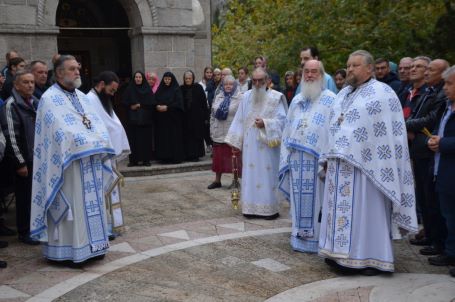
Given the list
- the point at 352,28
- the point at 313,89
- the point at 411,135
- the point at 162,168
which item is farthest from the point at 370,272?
the point at 352,28

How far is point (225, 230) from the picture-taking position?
6.46 metres

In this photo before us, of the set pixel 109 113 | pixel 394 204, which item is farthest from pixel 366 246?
pixel 109 113

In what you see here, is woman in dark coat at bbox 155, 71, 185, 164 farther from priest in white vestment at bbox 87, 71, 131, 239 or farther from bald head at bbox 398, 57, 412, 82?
bald head at bbox 398, 57, 412, 82

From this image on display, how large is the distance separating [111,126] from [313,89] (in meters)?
2.30

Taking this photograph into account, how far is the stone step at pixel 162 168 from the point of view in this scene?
32.9 ft

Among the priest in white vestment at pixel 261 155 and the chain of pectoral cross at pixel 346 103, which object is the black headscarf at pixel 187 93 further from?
the chain of pectoral cross at pixel 346 103

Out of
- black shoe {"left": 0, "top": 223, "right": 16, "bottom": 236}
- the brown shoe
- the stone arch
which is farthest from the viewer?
the stone arch

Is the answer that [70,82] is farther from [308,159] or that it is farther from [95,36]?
[95,36]

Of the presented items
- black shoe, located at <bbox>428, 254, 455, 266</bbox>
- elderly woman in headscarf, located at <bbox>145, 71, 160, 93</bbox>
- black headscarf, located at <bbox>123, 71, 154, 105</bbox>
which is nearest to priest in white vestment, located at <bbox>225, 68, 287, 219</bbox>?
black shoe, located at <bbox>428, 254, 455, 266</bbox>

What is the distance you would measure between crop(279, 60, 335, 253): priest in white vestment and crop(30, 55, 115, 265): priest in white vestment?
76.9 inches

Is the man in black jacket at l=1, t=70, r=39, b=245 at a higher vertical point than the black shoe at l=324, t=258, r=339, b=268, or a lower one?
higher

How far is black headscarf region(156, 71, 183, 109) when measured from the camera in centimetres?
1041

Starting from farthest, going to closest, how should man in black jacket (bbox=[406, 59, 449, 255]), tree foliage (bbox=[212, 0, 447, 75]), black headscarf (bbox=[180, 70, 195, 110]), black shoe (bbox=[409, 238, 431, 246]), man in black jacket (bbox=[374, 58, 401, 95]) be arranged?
1. tree foliage (bbox=[212, 0, 447, 75])
2. black headscarf (bbox=[180, 70, 195, 110])
3. man in black jacket (bbox=[374, 58, 401, 95])
4. black shoe (bbox=[409, 238, 431, 246])
5. man in black jacket (bbox=[406, 59, 449, 255])

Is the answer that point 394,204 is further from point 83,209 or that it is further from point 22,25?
point 22,25
